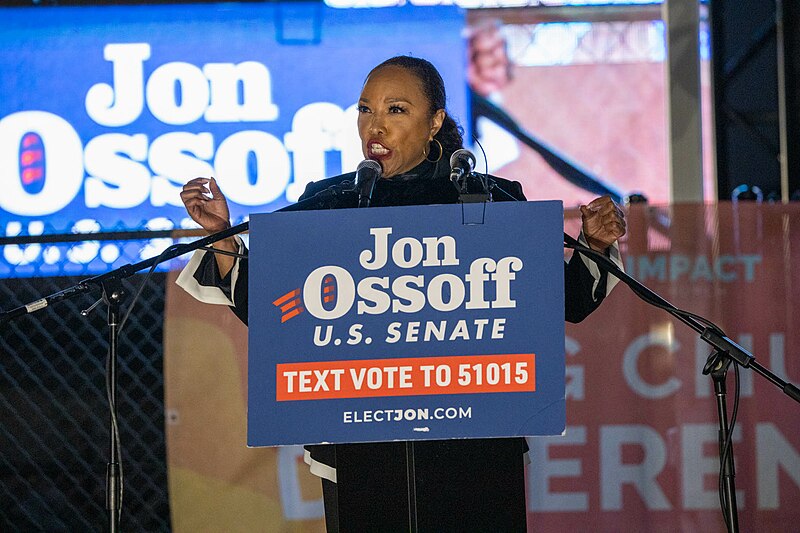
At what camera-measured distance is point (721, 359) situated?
5.50 ft

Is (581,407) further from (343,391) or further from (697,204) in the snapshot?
(343,391)

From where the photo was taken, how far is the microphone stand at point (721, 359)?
1640mm

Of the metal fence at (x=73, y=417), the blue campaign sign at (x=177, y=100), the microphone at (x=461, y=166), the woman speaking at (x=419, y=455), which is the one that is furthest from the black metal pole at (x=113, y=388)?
the blue campaign sign at (x=177, y=100)

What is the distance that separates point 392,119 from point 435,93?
0.49 feet

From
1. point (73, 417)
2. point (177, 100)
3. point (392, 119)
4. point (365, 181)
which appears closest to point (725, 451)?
point (365, 181)

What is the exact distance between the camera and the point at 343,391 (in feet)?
4.99

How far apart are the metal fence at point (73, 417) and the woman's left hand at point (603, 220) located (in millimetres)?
2100

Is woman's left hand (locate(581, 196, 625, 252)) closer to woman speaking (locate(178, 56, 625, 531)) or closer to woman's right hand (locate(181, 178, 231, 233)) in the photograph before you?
woman speaking (locate(178, 56, 625, 531))

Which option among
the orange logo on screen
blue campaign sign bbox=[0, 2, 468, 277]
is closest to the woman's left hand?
the orange logo on screen

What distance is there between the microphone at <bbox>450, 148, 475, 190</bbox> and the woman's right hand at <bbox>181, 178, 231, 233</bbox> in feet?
1.47

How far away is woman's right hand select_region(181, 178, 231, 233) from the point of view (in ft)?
5.92

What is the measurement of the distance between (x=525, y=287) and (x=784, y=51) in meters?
2.82

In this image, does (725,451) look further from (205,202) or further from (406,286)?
(205,202)

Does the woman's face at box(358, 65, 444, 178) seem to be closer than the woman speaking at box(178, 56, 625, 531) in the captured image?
No
